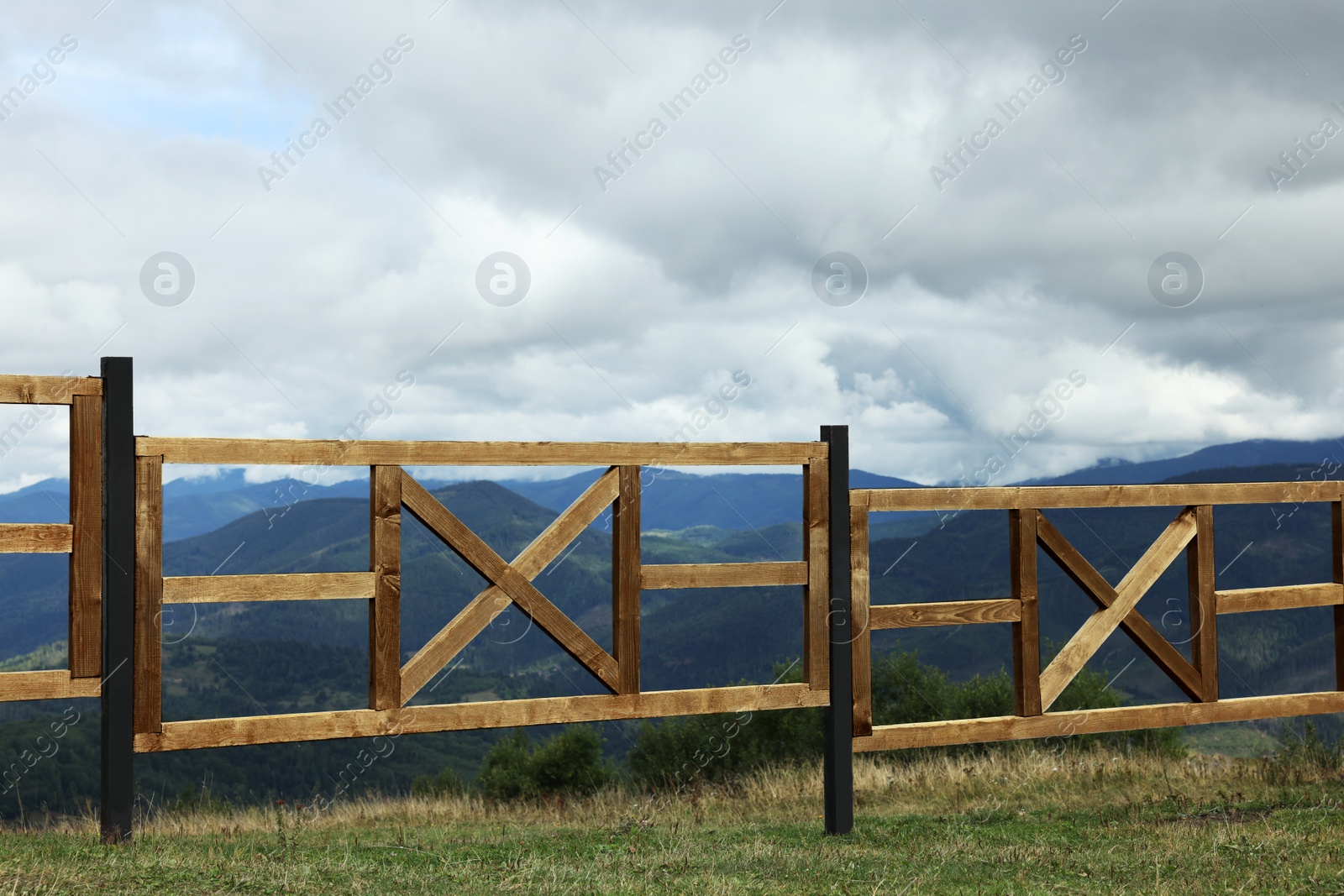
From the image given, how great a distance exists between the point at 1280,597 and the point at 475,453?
21.4 ft

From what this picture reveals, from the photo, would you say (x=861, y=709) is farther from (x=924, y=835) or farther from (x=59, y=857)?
(x=59, y=857)

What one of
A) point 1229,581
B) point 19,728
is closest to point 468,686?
point 19,728

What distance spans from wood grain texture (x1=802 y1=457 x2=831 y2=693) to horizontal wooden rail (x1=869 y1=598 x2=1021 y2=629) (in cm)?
35

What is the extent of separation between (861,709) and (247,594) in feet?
13.2

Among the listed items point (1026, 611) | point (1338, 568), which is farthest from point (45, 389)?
point (1338, 568)

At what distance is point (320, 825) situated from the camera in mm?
8016

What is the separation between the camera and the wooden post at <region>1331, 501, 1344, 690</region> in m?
8.50

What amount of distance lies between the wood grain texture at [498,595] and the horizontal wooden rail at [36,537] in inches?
79.4

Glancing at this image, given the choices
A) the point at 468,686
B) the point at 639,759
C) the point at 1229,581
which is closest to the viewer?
the point at 639,759

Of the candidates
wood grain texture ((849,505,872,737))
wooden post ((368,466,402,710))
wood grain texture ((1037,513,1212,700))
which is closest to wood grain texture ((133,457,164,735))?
wooden post ((368,466,402,710))

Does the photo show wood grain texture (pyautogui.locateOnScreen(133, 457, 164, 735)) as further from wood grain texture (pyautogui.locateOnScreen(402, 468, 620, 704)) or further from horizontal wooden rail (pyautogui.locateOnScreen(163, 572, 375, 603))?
wood grain texture (pyautogui.locateOnScreen(402, 468, 620, 704))

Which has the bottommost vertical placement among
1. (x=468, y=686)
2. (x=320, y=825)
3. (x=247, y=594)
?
(x=468, y=686)

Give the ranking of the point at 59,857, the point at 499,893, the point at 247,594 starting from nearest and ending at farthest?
1. the point at 499,893
2. the point at 59,857
3. the point at 247,594

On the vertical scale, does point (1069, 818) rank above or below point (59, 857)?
below
